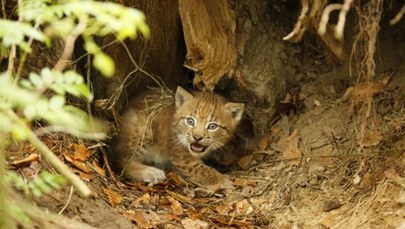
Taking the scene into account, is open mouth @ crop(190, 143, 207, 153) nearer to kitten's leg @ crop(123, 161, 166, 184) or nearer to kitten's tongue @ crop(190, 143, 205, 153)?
kitten's tongue @ crop(190, 143, 205, 153)

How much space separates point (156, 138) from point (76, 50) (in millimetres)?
1322

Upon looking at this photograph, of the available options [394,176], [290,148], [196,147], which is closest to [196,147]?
[196,147]

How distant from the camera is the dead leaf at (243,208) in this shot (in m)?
5.30

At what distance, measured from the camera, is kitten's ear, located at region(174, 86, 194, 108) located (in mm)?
6181

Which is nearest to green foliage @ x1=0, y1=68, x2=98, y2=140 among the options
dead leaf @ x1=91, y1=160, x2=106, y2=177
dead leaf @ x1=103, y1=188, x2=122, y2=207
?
dead leaf @ x1=103, y1=188, x2=122, y2=207

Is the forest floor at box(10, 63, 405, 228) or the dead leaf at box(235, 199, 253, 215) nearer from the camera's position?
the forest floor at box(10, 63, 405, 228)

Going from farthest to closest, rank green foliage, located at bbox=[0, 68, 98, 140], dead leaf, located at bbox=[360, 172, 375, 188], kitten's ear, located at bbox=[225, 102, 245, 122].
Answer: kitten's ear, located at bbox=[225, 102, 245, 122] < dead leaf, located at bbox=[360, 172, 375, 188] < green foliage, located at bbox=[0, 68, 98, 140]

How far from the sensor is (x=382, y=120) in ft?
17.3

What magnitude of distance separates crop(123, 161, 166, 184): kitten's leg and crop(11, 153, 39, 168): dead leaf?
1.70 meters

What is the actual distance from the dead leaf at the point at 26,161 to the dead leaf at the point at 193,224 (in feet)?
4.30

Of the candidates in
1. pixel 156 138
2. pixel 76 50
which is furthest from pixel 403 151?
pixel 76 50

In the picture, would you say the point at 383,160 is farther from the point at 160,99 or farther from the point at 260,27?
the point at 160,99

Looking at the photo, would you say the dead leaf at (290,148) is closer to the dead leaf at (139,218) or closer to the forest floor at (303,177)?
the forest floor at (303,177)

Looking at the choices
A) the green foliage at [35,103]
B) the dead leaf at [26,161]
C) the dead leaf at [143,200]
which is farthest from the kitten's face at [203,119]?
the green foliage at [35,103]
